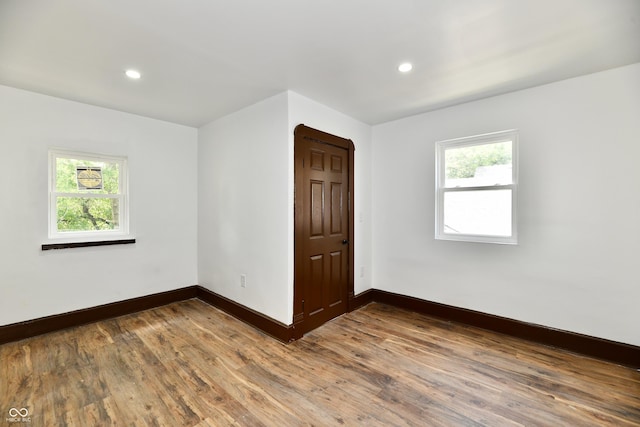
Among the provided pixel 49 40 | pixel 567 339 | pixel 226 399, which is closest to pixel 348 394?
pixel 226 399

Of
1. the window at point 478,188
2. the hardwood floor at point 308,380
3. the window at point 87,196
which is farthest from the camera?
the window at point 87,196

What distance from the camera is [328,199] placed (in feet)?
11.1

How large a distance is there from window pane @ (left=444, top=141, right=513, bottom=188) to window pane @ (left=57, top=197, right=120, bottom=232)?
4234 mm

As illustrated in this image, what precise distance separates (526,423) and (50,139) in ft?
16.2

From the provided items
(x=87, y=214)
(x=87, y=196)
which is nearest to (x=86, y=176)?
(x=87, y=196)

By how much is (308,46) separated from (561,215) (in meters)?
2.79

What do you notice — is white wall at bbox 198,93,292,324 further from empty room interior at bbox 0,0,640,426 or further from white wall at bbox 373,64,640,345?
white wall at bbox 373,64,640,345

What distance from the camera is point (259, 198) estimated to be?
10.5ft

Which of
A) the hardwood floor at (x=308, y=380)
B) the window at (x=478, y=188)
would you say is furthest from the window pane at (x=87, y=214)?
the window at (x=478, y=188)

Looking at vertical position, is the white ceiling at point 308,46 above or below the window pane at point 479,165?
above

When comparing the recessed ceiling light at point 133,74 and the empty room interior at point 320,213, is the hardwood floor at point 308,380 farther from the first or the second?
the recessed ceiling light at point 133,74

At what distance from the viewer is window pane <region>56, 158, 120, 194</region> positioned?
320 cm

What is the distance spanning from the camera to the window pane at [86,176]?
10.5 feet

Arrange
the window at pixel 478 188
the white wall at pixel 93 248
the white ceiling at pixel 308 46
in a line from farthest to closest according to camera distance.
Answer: the window at pixel 478 188 → the white wall at pixel 93 248 → the white ceiling at pixel 308 46
